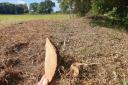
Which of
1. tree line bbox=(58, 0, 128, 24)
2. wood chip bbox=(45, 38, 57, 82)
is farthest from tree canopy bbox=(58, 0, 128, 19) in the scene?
wood chip bbox=(45, 38, 57, 82)

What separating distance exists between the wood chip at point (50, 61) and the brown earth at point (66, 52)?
22.1 feet

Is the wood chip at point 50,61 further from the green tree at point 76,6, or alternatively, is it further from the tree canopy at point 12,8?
the tree canopy at point 12,8

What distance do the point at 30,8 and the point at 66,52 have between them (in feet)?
32.8

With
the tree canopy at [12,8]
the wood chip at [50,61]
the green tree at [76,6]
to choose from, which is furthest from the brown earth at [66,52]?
the wood chip at [50,61]

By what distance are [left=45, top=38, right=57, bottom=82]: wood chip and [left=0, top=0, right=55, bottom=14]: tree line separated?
619 inches

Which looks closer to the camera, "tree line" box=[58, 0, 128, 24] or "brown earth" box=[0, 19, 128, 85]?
"brown earth" box=[0, 19, 128, 85]

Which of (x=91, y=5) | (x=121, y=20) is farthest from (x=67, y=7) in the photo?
(x=121, y=20)

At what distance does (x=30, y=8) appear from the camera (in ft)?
63.8

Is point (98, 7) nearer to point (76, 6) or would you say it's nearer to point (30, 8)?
point (76, 6)

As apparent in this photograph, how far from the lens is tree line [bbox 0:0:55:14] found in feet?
57.7

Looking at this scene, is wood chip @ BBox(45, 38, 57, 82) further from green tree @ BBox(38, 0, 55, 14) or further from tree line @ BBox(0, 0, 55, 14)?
green tree @ BBox(38, 0, 55, 14)

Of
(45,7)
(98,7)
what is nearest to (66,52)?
(98,7)

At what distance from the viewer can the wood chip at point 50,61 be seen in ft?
2.16

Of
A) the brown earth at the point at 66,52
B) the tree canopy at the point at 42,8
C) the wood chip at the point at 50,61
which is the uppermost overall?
the wood chip at the point at 50,61
